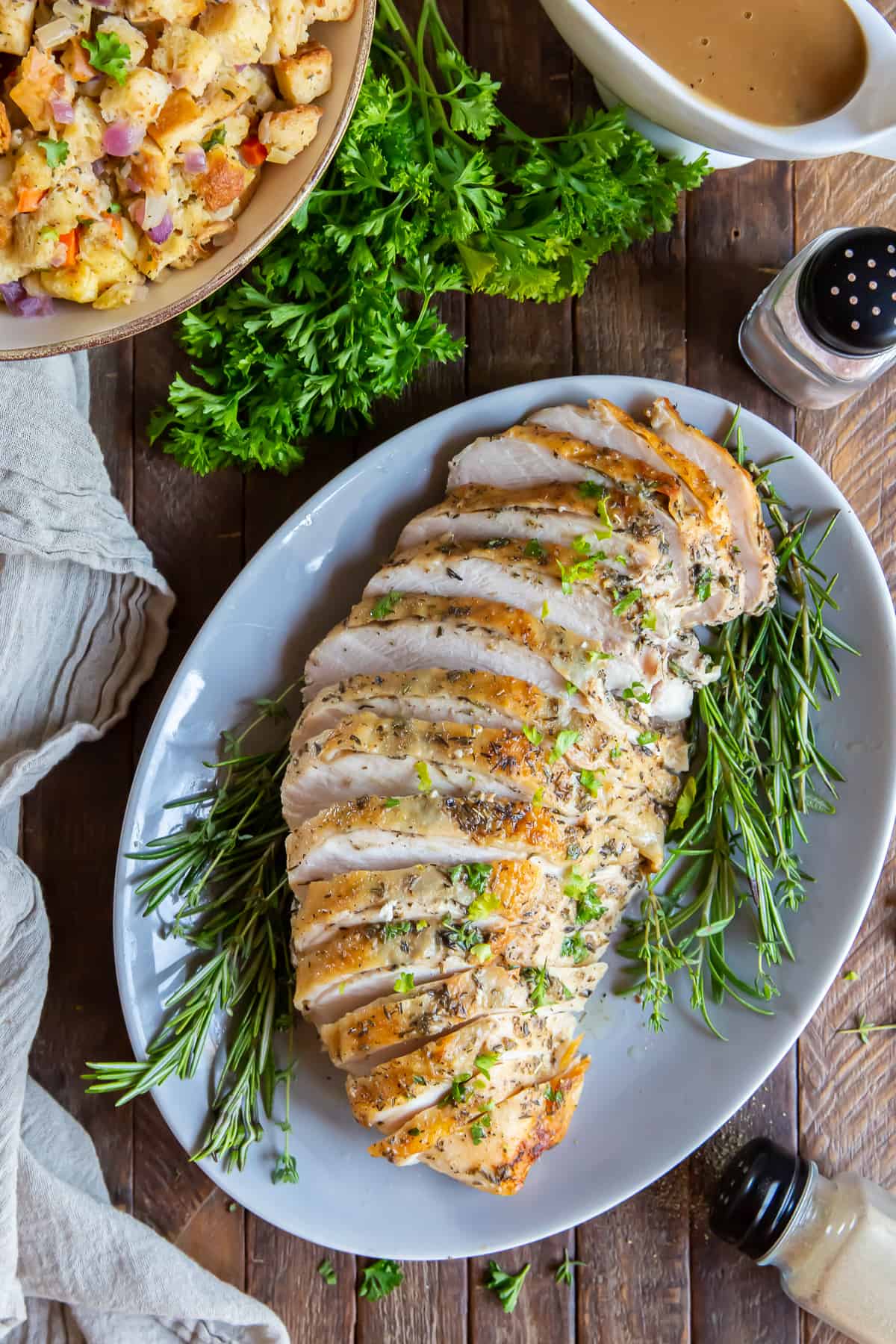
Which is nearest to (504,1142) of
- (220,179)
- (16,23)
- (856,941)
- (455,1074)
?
(455,1074)

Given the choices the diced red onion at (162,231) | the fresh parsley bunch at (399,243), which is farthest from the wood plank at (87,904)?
the diced red onion at (162,231)

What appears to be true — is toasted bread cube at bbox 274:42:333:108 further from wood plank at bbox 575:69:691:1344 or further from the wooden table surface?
wood plank at bbox 575:69:691:1344

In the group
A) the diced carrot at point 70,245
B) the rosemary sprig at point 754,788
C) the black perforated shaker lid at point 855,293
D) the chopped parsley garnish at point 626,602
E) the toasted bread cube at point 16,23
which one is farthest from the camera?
the rosemary sprig at point 754,788

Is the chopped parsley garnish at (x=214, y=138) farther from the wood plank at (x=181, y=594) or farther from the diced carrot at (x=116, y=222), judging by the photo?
the wood plank at (x=181, y=594)

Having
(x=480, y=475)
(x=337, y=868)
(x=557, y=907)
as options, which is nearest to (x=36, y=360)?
(x=480, y=475)

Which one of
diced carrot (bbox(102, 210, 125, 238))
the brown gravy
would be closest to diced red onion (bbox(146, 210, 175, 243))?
diced carrot (bbox(102, 210, 125, 238))

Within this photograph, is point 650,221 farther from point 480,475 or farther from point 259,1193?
point 259,1193

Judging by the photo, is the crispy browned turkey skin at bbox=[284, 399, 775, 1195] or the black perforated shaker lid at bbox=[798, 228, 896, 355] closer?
the crispy browned turkey skin at bbox=[284, 399, 775, 1195]
